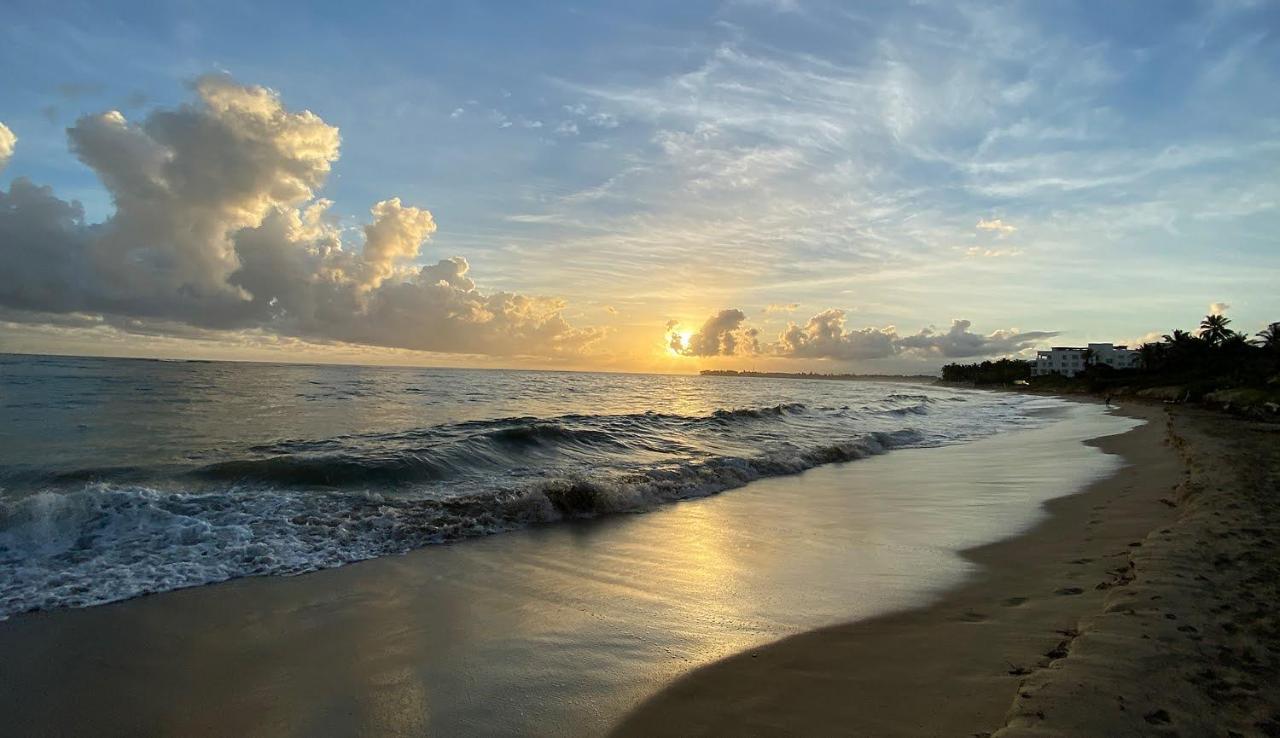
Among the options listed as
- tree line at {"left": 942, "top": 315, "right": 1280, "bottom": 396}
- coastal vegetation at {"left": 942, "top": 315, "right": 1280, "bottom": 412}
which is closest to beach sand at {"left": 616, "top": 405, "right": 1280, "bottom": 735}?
coastal vegetation at {"left": 942, "top": 315, "right": 1280, "bottom": 412}

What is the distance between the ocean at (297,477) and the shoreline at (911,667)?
5943 millimetres

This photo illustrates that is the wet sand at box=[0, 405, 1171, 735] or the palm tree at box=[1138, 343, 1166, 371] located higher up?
the palm tree at box=[1138, 343, 1166, 371]

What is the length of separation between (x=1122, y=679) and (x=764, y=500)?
9.28 meters

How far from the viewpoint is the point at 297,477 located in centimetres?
1325

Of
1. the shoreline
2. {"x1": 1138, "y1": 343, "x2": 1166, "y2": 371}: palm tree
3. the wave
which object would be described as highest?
{"x1": 1138, "y1": 343, "x2": 1166, "y2": 371}: palm tree

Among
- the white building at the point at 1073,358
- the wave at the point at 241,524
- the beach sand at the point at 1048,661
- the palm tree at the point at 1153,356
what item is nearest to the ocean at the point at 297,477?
the wave at the point at 241,524

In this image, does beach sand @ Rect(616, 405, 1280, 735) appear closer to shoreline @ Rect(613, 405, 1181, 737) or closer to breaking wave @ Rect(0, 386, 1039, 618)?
shoreline @ Rect(613, 405, 1181, 737)

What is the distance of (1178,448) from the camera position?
795 inches

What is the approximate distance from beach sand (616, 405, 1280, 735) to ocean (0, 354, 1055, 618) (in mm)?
6142

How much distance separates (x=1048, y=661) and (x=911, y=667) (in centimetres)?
99

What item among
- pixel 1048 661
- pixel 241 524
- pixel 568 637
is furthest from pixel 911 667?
pixel 241 524

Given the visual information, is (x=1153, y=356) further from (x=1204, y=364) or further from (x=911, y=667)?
(x=911, y=667)

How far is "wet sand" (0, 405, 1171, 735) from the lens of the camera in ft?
14.3

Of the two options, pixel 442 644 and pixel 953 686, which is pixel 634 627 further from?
pixel 953 686
